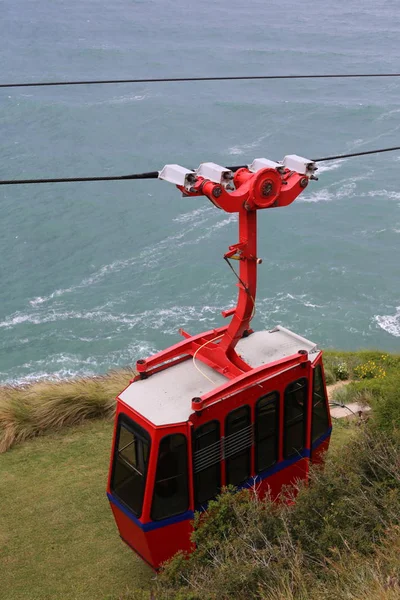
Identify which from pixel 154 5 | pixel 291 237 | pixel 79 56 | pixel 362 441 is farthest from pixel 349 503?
pixel 154 5

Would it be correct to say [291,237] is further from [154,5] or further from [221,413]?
[154,5]

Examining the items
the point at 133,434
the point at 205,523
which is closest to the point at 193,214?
the point at 133,434

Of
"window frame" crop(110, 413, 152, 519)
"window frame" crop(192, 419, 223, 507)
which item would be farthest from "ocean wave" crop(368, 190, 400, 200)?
"window frame" crop(110, 413, 152, 519)

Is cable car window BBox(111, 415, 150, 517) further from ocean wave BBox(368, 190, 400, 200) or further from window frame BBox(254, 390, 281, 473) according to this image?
ocean wave BBox(368, 190, 400, 200)

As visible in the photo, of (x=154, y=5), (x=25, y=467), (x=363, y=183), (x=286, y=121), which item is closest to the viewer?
(x=25, y=467)

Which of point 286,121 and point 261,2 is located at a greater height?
point 261,2

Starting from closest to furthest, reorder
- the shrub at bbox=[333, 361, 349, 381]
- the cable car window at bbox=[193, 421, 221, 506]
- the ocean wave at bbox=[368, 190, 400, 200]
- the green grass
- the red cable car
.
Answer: the red cable car, the cable car window at bbox=[193, 421, 221, 506], the green grass, the shrub at bbox=[333, 361, 349, 381], the ocean wave at bbox=[368, 190, 400, 200]

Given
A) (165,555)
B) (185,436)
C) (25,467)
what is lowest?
(25,467)

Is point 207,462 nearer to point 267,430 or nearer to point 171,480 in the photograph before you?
point 171,480
